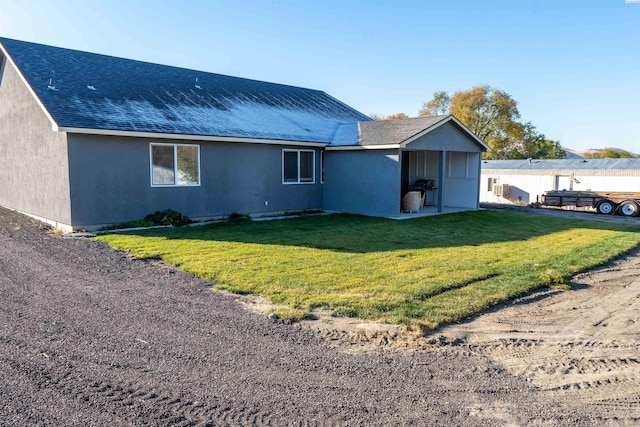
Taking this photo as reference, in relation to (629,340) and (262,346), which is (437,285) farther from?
(262,346)

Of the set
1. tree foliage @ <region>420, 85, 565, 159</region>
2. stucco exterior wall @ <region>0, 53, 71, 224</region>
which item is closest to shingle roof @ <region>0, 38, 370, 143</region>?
stucco exterior wall @ <region>0, 53, 71, 224</region>

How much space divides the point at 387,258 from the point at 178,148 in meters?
7.53

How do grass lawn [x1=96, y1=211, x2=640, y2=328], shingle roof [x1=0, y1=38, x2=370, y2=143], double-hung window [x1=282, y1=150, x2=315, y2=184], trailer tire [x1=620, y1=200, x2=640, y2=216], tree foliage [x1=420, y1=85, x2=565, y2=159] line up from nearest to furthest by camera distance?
grass lawn [x1=96, y1=211, x2=640, y2=328]
shingle roof [x1=0, y1=38, x2=370, y2=143]
double-hung window [x1=282, y1=150, x2=315, y2=184]
trailer tire [x1=620, y1=200, x2=640, y2=216]
tree foliage [x1=420, y1=85, x2=565, y2=159]

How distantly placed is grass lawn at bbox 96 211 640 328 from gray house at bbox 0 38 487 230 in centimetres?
145

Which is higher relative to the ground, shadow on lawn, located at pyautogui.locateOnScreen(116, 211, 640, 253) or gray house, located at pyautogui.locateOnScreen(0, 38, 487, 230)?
gray house, located at pyautogui.locateOnScreen(0, 38, 487, 230)

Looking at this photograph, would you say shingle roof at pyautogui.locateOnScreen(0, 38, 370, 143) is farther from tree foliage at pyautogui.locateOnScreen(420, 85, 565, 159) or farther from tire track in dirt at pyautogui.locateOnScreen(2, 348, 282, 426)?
tree foliage at pyautogui.locateOnScreen(420, 85, 565, 159)

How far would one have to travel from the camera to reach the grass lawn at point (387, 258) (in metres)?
5.98

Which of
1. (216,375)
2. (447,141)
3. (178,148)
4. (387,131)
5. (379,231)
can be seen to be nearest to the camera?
(216,375)

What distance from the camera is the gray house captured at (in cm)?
1177

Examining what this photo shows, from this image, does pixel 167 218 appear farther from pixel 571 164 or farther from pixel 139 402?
pixel 571 164

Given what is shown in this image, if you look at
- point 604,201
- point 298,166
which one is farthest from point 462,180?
point 298,166

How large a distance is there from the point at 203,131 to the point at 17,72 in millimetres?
5829

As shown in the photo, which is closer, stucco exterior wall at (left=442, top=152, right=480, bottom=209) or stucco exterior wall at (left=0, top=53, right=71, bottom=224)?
stucco exterior wall at (left=0, top=53, right=71, bottom=224)

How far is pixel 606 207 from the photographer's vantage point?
1956 centimetres
